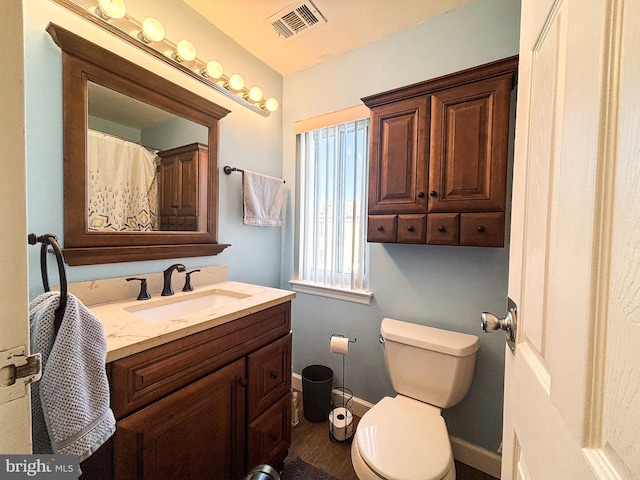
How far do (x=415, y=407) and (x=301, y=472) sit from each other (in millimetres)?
691

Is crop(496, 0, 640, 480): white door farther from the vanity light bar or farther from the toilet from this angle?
the vanity light bar

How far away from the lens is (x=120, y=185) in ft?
4.07

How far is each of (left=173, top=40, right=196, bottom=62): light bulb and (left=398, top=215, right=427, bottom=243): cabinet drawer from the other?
140 cm

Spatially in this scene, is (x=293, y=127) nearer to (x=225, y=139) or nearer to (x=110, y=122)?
(x=225, y=139)

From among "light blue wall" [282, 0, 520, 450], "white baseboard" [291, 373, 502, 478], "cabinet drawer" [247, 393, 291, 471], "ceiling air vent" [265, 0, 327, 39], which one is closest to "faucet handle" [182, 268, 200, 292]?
"cabinet drawer" [247, 393, 291, 471]

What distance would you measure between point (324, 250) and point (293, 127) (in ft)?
3.26

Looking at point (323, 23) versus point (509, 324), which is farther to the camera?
point (323, 23)

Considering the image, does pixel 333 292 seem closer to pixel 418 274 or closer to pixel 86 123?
pixel 418 274

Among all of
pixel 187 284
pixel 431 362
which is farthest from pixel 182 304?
pixel 431 362

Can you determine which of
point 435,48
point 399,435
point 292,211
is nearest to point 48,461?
point 399,435

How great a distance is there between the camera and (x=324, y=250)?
77.1 inches

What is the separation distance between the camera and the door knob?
649mm

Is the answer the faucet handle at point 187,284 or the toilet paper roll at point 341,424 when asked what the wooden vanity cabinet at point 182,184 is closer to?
the faucet handle at point 187,284

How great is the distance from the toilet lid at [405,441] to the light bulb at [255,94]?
6.41 feet
